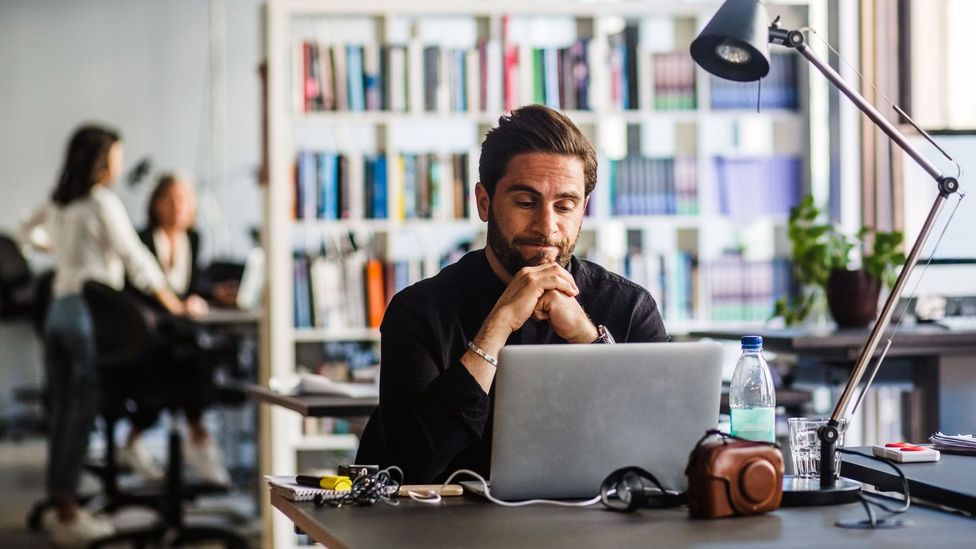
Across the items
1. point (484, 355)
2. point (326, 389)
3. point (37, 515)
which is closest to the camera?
point (484, 355)

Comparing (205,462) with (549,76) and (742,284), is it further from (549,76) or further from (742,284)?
(742,284)

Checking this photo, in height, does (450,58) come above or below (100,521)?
above

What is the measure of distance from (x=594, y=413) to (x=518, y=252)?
64cm

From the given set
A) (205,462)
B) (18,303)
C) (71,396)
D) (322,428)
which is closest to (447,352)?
(322,428)

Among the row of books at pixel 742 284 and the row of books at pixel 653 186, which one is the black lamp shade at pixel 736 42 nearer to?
the row of books at pixel 653 186

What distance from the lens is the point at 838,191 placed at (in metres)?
4.82

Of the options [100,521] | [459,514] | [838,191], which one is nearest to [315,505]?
[459,514]

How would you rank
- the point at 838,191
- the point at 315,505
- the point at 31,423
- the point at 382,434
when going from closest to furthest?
the point at 315,505 → the point at 382,434 → the point at 838,191 → the point at 31,423

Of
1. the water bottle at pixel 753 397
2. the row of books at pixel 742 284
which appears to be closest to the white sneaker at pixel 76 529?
the row of books at pixel 742 284

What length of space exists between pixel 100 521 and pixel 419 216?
199 cm

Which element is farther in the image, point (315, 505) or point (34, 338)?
point (34, 338)

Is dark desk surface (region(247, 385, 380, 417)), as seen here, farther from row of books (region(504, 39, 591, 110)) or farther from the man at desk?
row of books (region(504, 39, 591, 110))

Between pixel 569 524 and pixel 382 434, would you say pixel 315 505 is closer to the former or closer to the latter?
pixel 569 524

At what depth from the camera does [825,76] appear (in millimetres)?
1764
